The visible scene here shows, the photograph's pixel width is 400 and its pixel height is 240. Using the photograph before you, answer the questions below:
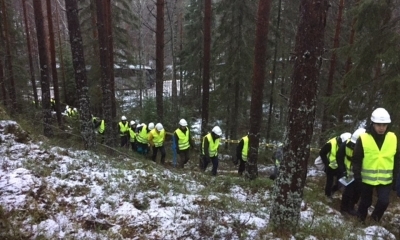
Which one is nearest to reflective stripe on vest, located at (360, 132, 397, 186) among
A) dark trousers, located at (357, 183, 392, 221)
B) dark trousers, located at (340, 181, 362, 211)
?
dark trousers, located at (357, 183, 392, 221)

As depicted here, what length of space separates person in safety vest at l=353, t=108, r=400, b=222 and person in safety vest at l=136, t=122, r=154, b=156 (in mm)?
10612

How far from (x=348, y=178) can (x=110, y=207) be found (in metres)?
4.68

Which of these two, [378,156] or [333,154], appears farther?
[333,154]

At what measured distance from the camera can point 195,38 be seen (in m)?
25.9

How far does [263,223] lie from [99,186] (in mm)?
3068

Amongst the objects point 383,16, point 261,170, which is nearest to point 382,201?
point 383,16

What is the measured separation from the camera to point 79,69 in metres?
9.35

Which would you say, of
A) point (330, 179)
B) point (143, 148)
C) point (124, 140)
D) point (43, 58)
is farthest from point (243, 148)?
point (124, 140)

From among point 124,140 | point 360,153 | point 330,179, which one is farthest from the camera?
point 124,140

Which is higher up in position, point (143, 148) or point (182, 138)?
point (182, 138)

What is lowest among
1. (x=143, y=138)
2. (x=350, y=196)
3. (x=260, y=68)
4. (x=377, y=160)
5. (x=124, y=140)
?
(x=124, y=140)

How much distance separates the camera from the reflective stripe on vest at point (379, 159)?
16.8ft

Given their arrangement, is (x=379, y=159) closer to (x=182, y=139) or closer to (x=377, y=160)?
(x=377, y=160)

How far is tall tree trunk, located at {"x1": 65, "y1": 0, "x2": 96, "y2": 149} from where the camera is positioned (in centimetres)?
899
